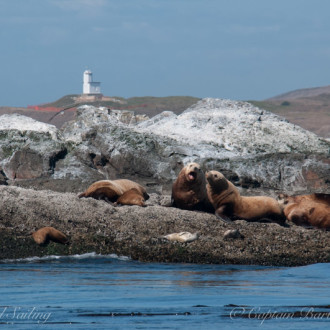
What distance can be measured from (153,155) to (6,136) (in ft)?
12.9

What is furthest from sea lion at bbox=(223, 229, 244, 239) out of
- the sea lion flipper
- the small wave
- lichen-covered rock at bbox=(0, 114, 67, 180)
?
lichen-covered rock at bbox=(0, 114, 67, 180)

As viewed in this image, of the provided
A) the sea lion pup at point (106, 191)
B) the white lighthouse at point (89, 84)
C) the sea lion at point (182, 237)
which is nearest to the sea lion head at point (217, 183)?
the sea lion pup at point (106, 191)

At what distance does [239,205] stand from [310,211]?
49.1 inches

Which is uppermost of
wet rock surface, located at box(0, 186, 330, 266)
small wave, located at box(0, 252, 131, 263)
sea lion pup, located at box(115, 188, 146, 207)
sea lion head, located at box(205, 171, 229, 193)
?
sea lion head, located at box(205, 171, 229, 193)

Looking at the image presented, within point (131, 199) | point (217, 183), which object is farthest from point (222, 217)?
point (131, 199)

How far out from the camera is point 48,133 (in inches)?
816

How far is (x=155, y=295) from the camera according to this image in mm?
8922

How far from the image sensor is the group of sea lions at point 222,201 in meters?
14.3

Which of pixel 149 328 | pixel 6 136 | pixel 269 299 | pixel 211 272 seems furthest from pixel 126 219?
pixel 6 136

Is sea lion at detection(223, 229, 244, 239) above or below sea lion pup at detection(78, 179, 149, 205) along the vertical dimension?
below

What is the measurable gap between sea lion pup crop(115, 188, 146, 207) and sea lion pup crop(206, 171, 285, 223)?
51.9 inches

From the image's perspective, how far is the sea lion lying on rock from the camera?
14.3m

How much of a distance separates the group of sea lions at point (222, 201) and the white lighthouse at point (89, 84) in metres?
84.9

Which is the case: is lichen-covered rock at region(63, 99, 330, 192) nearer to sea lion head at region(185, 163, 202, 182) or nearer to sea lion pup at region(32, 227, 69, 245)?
sea lion head at region(185, 163, 202, 182)
